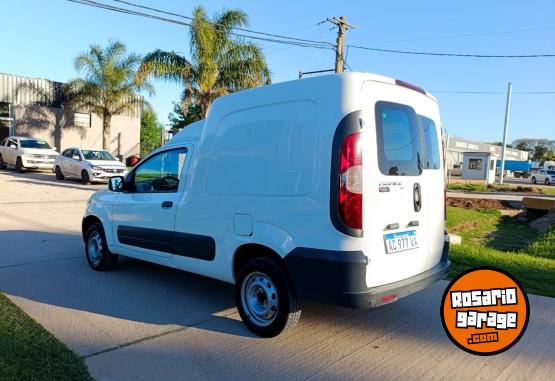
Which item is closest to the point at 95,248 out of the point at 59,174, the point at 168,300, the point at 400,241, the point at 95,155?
the point at 168,300

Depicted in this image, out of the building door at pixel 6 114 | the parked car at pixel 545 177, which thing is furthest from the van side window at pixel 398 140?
the parked car at pixel 545 177

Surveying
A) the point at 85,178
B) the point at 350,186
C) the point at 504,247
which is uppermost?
the point at 350,186

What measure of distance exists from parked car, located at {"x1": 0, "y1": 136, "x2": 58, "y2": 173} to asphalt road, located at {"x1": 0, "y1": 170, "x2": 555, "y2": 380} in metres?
20.4

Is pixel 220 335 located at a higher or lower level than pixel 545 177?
lower

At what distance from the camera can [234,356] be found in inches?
148

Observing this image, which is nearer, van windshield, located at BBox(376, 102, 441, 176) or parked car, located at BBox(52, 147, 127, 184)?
van windshield, located at BBox(376, 102, 441, 176)

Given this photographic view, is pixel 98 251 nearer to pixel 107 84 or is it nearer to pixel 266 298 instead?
pixel 266 298

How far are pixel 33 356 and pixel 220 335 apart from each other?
152 centimetres

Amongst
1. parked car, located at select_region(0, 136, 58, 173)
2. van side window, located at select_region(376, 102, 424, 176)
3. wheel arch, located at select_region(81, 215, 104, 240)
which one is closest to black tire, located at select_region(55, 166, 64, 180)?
parked car, located at select_region(0, 136, 58, 173)

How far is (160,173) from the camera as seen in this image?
5.56 meters

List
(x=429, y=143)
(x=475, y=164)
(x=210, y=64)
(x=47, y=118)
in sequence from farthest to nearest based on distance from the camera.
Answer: (x=475, y=164)
(x=47, y=118)
(x=210, y=64)
(x=429, y=143)

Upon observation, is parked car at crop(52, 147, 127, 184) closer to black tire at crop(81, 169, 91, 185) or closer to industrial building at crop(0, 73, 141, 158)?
black tire at crop(81, 169, 91, 185)

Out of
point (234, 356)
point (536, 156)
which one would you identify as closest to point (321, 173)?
point (234, 356)

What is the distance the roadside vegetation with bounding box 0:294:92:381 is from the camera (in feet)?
10.8
